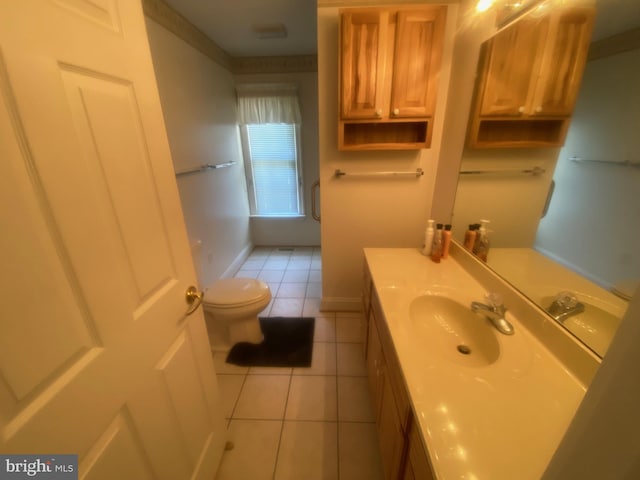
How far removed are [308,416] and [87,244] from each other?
1421 millimetres

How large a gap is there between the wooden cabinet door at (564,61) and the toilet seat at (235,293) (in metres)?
1.73

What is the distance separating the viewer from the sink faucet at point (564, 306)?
2.77 ft

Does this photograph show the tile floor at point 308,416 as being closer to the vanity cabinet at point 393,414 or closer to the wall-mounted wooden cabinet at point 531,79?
the vanity cabinet at point 393,414

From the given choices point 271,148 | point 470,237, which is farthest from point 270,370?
point 271,148

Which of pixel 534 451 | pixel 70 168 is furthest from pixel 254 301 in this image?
pixel 534 451

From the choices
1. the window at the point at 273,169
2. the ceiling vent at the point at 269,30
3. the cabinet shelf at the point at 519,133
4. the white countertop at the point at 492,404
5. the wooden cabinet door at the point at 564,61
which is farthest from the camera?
the window at the point at 273,169

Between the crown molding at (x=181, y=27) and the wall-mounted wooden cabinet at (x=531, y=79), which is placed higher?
the crown molding at (x=181, y=27)

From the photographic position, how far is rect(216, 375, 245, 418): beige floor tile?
155 cm

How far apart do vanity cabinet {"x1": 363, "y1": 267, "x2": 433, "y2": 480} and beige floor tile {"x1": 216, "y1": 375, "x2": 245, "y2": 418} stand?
874 mm

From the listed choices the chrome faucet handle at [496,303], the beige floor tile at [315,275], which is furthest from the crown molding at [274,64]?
the chrome faucet handle at [496,303]

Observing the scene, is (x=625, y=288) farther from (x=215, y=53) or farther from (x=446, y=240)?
(x=215, y=53)

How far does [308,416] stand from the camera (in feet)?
4.85

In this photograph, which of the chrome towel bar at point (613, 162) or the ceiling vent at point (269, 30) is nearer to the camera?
the chrome towel bar at point (613, 162)

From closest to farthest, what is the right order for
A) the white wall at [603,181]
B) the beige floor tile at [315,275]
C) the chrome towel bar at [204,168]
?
1. the white wall at [603,181]
2. the chrome towel bar at [204,168]
3. the beige floor tile at [315,275]
